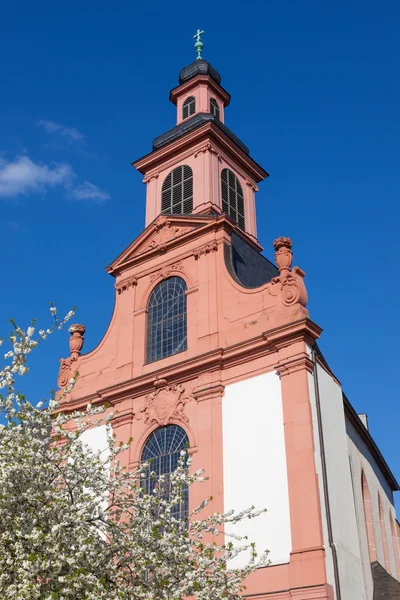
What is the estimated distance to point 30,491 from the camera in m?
12.2

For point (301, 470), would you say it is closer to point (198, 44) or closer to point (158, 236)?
point (158, 236)

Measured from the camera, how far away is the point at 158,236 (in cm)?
2739

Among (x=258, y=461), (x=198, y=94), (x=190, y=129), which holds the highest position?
(x=198, y=94)

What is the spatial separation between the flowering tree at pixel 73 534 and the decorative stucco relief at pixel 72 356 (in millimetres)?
13289

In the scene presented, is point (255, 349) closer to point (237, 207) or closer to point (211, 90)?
point (237, 207)

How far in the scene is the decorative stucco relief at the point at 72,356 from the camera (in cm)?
2719

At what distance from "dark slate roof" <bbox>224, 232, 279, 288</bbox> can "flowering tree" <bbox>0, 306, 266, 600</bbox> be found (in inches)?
448

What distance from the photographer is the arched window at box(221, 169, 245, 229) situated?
29797mm

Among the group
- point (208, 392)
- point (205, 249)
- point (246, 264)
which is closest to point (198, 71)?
point (246, 264)

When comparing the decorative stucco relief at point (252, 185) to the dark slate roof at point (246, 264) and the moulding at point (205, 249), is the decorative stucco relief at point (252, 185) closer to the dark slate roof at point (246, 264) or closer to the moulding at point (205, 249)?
the dark slate roof at point (246, 264)

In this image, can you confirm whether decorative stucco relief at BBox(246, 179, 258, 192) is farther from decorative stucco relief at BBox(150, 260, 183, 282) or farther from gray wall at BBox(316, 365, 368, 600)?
gray wall at BBox(316, 365, 368, 600)

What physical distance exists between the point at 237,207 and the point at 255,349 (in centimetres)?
1002

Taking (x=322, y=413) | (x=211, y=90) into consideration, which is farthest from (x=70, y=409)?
(x=211, y=90)

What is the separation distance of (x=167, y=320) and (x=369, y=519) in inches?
365
